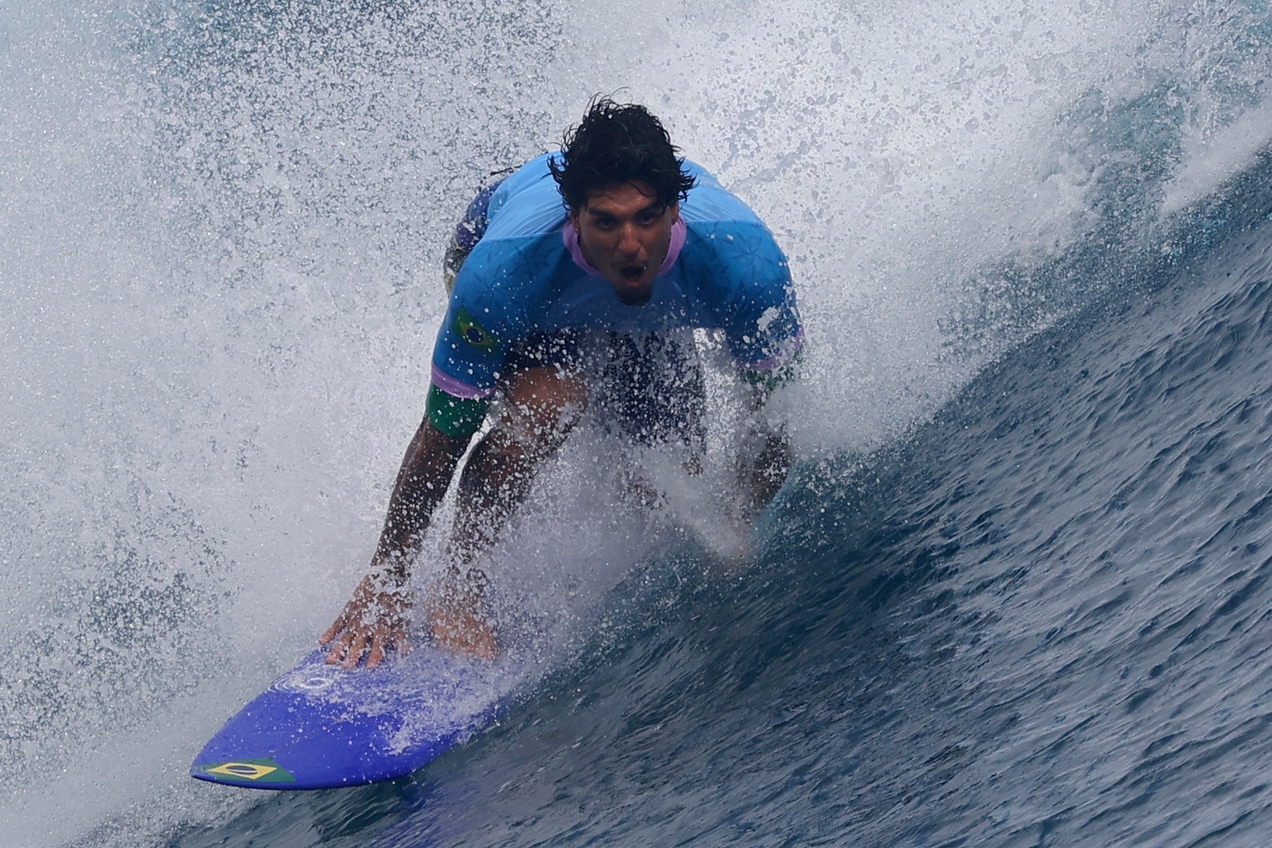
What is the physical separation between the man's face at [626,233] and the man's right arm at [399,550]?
72 cm

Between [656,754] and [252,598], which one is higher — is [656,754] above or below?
below

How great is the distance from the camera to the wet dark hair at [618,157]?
3814 millimetres

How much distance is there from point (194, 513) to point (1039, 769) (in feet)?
13.6

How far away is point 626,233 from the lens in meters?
3.85

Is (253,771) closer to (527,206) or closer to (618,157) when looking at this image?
(527,206)

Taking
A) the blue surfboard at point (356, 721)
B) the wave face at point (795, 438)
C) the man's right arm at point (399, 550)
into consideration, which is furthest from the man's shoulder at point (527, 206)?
the blue surfboard at point (356, 721)

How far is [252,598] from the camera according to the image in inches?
214

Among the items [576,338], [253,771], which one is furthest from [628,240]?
[253,771]

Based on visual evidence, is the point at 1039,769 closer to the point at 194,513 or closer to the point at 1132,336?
the point at 1132,336

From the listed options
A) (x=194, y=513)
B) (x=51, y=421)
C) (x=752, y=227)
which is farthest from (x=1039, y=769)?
(x=51, y=421)

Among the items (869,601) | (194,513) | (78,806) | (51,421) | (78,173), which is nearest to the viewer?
(869,601)

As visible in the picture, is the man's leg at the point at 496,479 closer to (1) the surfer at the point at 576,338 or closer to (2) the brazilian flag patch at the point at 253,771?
(1) the surfer at the point at 576,338

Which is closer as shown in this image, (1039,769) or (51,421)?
(1039,769)

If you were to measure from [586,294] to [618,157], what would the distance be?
0.49 metres
